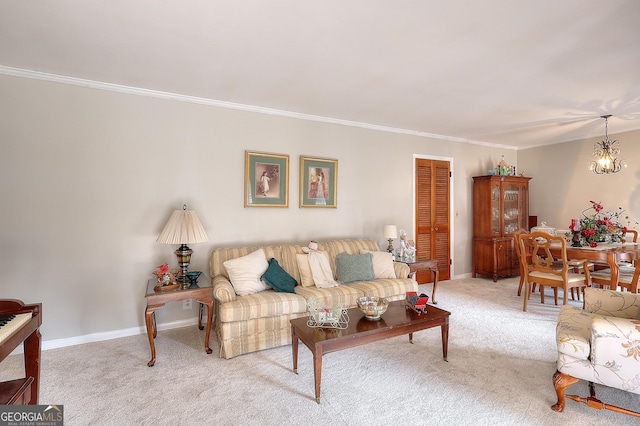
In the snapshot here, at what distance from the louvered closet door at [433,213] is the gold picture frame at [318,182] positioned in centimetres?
161

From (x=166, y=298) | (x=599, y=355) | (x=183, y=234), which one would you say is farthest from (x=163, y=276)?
(x=599, y=355)

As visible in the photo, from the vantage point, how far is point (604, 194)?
5.12m

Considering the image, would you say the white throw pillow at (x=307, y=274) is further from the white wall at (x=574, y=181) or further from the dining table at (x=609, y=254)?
the white wall at (x=574, y=181)

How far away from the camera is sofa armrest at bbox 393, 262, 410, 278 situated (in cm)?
380

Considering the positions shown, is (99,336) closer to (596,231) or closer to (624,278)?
(624,278)

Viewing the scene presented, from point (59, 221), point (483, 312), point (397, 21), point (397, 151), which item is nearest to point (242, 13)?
point (397, 21)

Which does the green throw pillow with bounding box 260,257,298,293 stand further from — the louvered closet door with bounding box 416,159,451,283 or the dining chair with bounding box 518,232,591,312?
the dining chair with bounding box 518,232,591,312

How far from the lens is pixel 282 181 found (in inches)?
155

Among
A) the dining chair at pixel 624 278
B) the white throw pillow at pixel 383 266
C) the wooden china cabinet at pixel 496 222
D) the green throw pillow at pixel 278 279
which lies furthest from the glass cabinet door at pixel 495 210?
the green throw pillow at pixel 278 279

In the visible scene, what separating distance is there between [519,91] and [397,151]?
73.6 inches

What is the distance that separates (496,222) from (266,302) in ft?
15.0

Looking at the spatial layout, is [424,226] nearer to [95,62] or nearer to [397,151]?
[397,151]

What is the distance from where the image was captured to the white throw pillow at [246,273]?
9.96ft

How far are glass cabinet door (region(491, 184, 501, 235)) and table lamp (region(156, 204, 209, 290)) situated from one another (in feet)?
15.9
